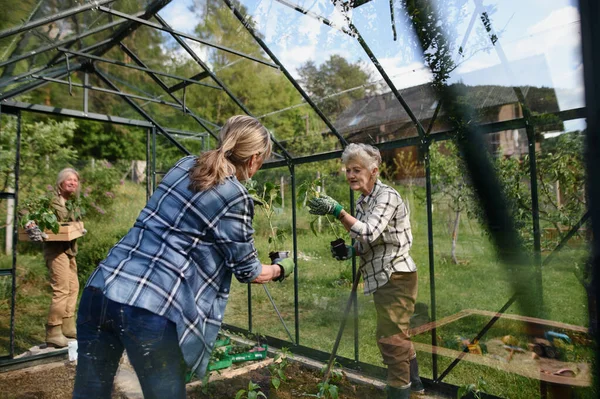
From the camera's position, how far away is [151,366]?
1164mm

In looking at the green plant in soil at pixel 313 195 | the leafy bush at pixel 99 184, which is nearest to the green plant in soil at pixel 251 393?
the green plant in soil at pixel 313 195

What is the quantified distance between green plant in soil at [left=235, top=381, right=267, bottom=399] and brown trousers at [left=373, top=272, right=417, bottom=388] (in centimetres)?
68

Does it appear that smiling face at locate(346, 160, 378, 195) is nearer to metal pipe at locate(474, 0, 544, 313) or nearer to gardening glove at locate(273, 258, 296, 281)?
gardening glove at locate(273, 258, 296, 281)

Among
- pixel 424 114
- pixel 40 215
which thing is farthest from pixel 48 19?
pixel 424 114

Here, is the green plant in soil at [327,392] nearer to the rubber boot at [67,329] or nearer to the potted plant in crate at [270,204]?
the potted plant in crate at [270,204]

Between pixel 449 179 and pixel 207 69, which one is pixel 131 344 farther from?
pixel 207 69

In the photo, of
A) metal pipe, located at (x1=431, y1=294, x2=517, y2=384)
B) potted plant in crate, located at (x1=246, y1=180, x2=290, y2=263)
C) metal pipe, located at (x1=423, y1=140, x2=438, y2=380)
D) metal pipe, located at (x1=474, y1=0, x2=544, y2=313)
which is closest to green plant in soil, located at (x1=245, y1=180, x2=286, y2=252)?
potted plant in crate, located at (x1=246, y1=180, x2=290, y2=263)

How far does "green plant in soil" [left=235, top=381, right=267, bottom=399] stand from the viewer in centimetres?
199

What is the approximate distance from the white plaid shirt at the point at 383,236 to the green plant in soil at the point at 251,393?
2.47 ft

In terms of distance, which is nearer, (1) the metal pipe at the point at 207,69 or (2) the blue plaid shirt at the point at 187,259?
(2) the blue plaid shirt at the point at 187,259

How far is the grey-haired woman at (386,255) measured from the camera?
1661 mm

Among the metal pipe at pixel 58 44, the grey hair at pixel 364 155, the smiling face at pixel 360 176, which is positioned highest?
the metal pipe at pixel 58 44

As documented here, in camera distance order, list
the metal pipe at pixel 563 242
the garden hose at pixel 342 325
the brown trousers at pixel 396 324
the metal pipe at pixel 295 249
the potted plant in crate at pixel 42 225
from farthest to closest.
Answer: the potted plant in crate at pixel 42 225 → the metal pipe at pixel 295 249 → the garden hose at pixel 342 325 → the brown trousers at pixel 396 324 → the metal pipe at pixel 563 242

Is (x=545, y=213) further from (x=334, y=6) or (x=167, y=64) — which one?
(x=167, y=64)
